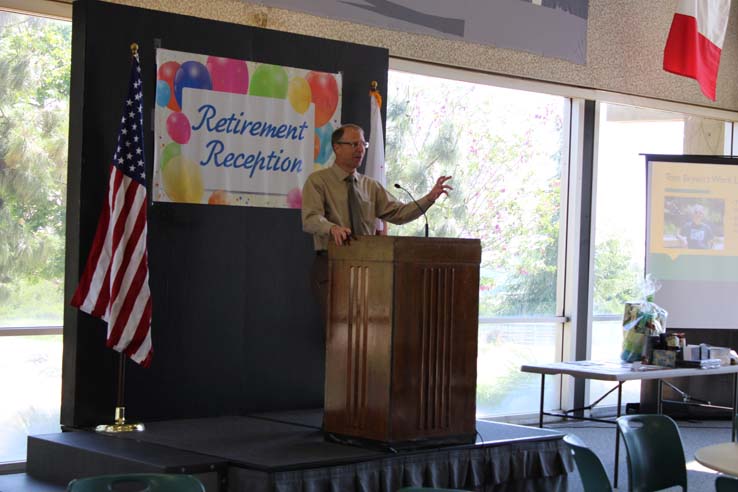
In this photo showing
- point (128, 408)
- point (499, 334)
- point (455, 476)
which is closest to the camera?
point (455, 476)

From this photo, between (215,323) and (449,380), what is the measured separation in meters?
1.57

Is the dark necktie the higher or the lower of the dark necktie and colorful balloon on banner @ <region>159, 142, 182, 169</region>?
the lower

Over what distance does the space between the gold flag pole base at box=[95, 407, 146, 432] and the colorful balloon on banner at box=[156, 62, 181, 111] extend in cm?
167

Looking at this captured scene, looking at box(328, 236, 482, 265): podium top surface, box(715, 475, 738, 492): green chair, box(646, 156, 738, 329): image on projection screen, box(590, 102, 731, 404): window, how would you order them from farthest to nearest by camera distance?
box(590, 102, 731, 404): window → box(646, 156, 738, 329): image on projection screen → box(328, 236, 482, 265): podium top surface → box(715, 475, 738, 492): green chair

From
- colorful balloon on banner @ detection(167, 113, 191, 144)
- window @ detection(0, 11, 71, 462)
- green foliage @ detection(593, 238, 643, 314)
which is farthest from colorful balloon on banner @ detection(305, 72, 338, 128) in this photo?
green foliage @ detection(593, 238, 643, 314)

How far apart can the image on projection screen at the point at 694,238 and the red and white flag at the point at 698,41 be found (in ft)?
2.39

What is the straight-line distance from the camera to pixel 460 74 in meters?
7.67

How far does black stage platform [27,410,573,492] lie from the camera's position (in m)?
4.27

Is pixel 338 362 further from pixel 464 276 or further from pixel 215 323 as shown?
pixel 215 323

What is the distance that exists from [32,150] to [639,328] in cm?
413

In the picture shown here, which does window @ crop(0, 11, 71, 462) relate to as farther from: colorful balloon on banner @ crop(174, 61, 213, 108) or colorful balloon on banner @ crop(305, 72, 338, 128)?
colorful balloon on banner @ crop(305, 72, 338, 128)

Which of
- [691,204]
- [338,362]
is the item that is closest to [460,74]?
[691,204]

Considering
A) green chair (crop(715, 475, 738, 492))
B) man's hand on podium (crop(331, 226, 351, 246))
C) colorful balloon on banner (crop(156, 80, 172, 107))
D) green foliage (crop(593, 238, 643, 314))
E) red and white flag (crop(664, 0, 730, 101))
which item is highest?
red and white flag (crop(664, 0, 730, 101))

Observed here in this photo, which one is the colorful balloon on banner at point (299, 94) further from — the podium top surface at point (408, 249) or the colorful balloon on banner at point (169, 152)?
the podium top surface at point (408, 249)
